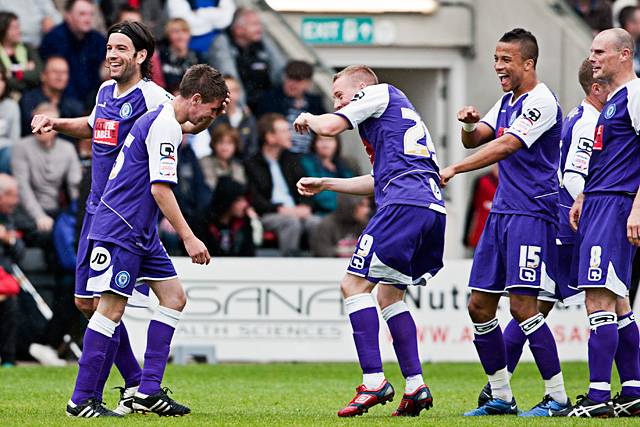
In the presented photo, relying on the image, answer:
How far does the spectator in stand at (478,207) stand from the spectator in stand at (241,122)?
116 inches

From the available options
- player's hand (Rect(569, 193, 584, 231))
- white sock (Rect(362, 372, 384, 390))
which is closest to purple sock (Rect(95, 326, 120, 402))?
white sock (Rect(362, 372, 384, 390))

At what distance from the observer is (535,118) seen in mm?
8648

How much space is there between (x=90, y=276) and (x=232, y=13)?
32.3ft

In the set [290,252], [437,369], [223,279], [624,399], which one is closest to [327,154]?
[290,252]

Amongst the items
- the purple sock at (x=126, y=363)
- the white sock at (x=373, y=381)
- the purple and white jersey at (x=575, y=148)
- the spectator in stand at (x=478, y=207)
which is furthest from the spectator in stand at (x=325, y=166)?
the white sock at (x=373, y=381)

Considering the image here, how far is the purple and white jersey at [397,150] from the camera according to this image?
8430 millimetres

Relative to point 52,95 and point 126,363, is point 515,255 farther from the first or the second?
point 52,95

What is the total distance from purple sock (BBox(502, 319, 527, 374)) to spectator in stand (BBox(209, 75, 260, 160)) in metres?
7.38

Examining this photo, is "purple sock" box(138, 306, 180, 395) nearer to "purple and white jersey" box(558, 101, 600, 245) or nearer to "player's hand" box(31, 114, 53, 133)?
"player's hand" box(31, 114, 53, 133)

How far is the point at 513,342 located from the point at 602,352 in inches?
44.8

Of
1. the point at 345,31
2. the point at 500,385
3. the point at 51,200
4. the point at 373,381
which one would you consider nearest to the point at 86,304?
the point at 373,381

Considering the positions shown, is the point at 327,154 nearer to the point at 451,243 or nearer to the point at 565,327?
the point at 451,243

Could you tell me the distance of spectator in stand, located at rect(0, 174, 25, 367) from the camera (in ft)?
45.9

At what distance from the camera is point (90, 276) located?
8336mm
